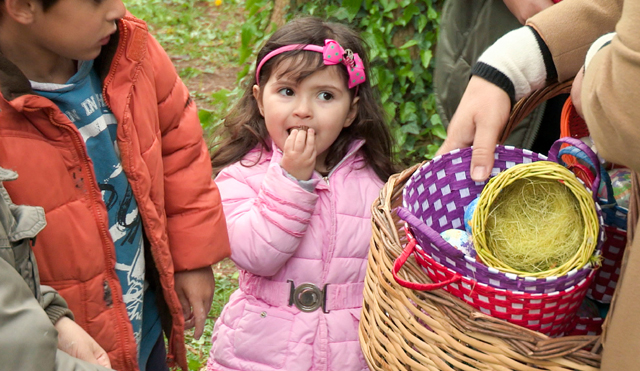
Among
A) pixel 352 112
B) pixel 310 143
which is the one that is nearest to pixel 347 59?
pixel 352 112

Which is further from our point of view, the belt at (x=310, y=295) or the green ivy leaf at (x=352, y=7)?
the green ivy leaf at (x=352, y=7)

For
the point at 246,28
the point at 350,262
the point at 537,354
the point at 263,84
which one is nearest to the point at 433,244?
the point at 537,354

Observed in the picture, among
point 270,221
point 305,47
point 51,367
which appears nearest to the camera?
point 51,367

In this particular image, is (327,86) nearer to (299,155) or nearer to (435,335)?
(299,155)

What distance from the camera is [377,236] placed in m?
1.66

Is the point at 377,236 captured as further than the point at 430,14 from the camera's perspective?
No

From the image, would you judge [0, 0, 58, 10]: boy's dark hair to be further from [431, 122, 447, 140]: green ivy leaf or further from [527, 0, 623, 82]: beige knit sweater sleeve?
[431, 122, 447, 140]: green ivy leaf

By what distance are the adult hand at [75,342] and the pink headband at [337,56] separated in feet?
3.96

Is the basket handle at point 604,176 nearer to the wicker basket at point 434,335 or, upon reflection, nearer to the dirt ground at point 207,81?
the wicker basket at point 434,335

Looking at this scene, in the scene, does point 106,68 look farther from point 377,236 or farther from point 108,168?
point 377,236

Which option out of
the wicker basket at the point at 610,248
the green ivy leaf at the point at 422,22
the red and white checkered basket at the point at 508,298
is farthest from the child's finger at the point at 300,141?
the green ivy leaf at the point at 422,22

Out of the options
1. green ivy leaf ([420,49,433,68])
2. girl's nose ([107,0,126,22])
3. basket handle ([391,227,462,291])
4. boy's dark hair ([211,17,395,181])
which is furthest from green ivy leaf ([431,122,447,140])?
girl's nose ([107,0,126,22])

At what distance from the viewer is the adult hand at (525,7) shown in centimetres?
224

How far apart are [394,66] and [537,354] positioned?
2727mm
